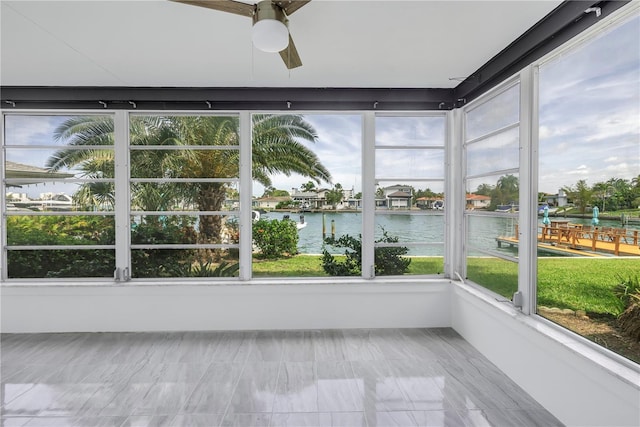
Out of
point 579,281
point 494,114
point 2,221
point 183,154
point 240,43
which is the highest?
point 240,43

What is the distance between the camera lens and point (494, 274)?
345 centimetres

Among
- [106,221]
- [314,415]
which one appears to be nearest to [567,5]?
[314,415]

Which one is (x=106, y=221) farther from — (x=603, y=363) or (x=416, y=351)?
(x=603, y=363)

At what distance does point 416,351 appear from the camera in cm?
342

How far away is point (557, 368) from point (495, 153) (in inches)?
74.7

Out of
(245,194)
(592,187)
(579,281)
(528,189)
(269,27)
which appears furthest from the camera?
(245,194)

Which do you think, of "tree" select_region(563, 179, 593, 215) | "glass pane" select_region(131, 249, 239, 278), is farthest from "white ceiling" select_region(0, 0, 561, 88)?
"glass pane" select_region(131, 249, 239, 278)

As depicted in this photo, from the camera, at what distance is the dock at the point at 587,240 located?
6.92 feet

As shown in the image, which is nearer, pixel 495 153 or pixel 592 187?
pixel 592 187

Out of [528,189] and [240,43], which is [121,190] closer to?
[240,43]

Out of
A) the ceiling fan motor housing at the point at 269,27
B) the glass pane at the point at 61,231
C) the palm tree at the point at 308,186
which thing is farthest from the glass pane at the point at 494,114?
the glass pane at the point at 61,231

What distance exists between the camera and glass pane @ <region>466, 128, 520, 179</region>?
3096mm

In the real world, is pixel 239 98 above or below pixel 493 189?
above

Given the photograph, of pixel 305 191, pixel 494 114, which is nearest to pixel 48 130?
pixel 305 191
